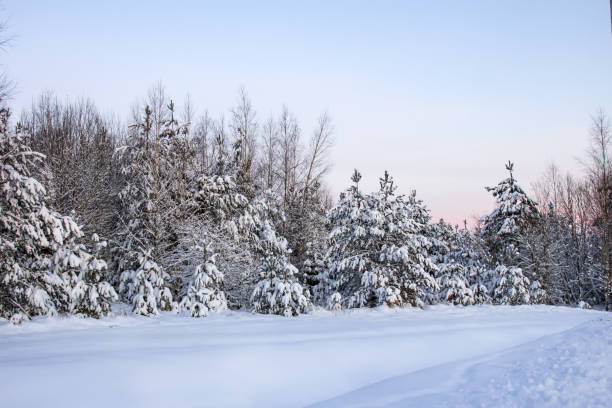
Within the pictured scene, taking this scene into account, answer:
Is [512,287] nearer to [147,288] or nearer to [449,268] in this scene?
[449,268]

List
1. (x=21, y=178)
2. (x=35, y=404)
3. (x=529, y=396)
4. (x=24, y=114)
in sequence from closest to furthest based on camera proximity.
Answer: (x=35, y=404) < (x=529, y=396) < (x=21, y=178) < (x=24, y=114)

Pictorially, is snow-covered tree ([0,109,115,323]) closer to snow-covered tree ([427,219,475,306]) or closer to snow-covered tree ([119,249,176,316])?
snow-covered tree ([119,249,176,316])

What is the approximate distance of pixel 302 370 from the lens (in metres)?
6.12

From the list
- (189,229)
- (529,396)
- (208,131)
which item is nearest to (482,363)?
(529,396)

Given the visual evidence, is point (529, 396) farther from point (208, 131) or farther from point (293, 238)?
point (208, 131)

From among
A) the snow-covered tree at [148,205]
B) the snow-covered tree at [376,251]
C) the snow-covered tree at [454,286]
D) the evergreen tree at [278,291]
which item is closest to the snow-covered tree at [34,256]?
the snow-covered tree at [148,205]

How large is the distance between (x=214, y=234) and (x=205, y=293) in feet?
12.7

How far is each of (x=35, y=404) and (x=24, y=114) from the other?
28.5m

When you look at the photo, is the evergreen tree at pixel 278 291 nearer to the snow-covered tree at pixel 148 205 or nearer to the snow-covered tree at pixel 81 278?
the snow-covered tree at pixel 148 205

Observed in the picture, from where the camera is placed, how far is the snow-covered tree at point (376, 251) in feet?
57.4

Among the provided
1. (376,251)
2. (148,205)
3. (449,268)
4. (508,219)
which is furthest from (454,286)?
(148,205)

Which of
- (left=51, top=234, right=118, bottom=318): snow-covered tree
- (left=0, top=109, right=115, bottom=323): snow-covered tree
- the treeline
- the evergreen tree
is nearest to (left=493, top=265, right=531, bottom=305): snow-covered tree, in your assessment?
the treeline

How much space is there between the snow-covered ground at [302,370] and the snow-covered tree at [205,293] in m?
6.16

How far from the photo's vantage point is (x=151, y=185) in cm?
1906
